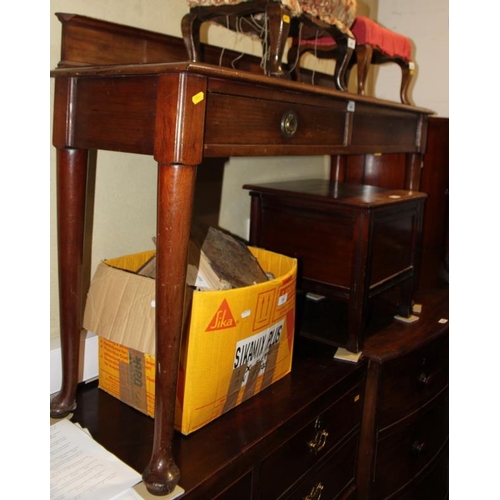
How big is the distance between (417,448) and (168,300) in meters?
1.18

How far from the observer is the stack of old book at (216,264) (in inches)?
44.8

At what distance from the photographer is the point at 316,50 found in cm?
173

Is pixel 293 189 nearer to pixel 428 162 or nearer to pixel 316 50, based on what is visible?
pixel 316 50

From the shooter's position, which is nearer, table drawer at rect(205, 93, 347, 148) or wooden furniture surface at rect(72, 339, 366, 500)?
table drawer at rect(205, 93, 347, 148)

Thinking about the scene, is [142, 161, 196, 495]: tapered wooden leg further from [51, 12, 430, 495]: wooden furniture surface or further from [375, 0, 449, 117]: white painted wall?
[375, 0, 449, 117]: white painted wall

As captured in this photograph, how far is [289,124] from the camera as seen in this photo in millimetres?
1078

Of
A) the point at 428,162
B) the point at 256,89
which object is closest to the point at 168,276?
the point at 256,89

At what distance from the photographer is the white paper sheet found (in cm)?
92

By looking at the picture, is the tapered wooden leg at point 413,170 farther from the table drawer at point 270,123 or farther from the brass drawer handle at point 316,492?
the brass drawer handle at point 316,492

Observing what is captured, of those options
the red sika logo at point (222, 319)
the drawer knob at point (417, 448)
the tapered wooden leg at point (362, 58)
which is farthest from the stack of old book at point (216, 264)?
the drawer knob at point (417, 448)

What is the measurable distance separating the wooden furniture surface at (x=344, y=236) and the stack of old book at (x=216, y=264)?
0.23 metres

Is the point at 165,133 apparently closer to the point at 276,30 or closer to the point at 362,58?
the point at 276,30

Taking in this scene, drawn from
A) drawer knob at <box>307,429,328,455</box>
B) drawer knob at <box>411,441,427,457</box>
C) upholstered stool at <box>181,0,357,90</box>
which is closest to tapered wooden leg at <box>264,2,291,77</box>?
upholstered stool at <box>181,0,357,90</box>
